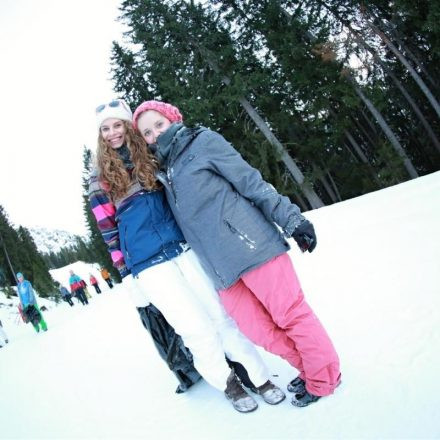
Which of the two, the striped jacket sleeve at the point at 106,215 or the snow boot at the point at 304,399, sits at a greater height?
the striped jacket sleeve at the point at 106,215

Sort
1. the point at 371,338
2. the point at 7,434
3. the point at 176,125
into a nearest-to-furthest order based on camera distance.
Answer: the point at 176,125, the point at 371,338, the point at 7,434

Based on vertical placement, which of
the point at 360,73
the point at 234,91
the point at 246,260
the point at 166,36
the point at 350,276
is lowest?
the point at 350,276

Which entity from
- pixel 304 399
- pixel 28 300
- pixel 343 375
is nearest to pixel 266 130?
pixel 28 300

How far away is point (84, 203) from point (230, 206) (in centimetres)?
4083

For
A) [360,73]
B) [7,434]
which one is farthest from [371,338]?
[360,73]

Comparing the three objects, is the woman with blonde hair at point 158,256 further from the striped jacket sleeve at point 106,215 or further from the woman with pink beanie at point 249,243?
the woman with pink beanie at point 249,243

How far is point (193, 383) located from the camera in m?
3.19

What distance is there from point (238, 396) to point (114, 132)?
2201 mm

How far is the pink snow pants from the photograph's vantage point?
220cm

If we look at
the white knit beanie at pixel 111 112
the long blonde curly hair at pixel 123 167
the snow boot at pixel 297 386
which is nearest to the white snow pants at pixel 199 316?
the snow boot at pixel 297 386

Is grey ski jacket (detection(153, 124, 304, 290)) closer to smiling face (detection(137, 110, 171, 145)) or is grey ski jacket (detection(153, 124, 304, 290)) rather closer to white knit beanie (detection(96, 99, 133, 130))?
smiling face (detection(137, 110, 171, 145))

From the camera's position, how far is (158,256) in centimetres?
250

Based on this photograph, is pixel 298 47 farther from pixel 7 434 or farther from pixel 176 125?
pixel 7 434

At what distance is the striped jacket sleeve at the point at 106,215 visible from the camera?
2602 mm
